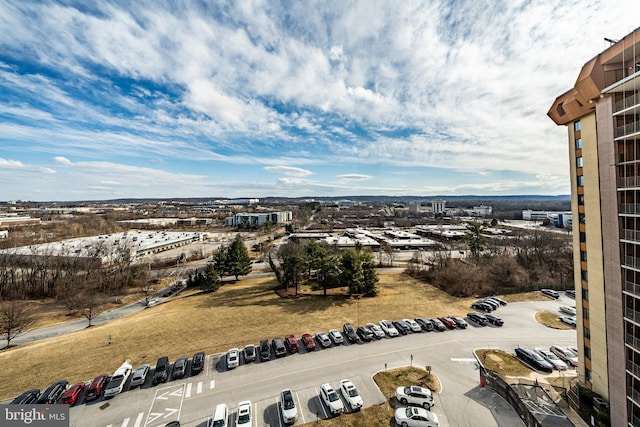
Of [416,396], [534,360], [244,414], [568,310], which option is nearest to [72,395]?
[244,414]

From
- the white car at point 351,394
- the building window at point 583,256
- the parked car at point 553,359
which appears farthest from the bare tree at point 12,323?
the building window at point 583,256

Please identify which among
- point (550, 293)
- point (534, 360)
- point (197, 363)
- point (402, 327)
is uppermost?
point (550, 293)

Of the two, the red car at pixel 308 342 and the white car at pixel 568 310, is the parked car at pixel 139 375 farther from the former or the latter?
the white car at pixel 568 310

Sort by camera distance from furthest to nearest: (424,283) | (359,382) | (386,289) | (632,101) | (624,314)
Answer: (424,283), (386,289), (359,382), (624,314), (632,101)

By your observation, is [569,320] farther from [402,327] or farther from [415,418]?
[415,418]

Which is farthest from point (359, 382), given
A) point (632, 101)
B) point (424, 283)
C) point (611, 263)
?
point (424, 283)

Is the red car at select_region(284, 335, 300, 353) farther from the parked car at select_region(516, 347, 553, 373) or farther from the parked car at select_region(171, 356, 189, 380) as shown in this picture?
the parked car at select_region(516, 347, 553, 373)

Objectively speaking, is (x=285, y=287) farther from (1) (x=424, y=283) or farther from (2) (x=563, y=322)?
(2) (x=563, y=322)
